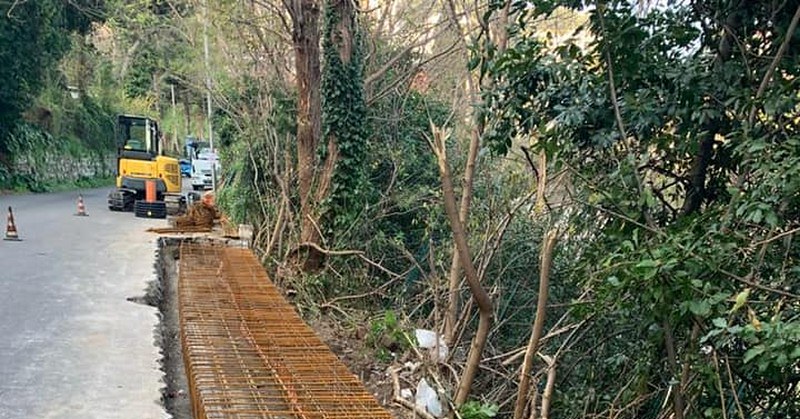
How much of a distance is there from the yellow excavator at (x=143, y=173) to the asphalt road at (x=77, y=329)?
376 cm

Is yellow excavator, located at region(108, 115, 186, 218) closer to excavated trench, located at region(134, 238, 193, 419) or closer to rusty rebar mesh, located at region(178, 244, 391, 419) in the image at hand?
excavated trench, located at region(134, 238, 193, 419)

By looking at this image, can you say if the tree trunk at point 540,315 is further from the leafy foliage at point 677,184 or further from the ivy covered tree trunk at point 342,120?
the ivy covered tree trunk at point 342,120

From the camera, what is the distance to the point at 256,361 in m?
5.03

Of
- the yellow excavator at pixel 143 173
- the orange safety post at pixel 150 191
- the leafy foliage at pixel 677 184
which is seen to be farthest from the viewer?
the orange safety post at pixel 150 191

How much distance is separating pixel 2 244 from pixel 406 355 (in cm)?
777

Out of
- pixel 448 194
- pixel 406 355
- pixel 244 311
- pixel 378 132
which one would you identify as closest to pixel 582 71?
pixel 448 194

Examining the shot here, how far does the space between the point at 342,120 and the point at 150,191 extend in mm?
8514

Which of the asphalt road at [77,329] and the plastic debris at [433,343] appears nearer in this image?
the asphalt road at [77,329]

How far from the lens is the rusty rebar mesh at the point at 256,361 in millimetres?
4195

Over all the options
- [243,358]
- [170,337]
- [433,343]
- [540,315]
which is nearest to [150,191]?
[170,337]

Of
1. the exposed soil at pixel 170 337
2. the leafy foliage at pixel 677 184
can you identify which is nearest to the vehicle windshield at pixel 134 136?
the exposed soil at pixel 170 337

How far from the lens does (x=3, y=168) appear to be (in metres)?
20.2

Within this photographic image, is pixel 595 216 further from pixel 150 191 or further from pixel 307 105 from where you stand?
pixel 150 191

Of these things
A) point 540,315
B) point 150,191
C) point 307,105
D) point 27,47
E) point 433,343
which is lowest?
point 433,343
